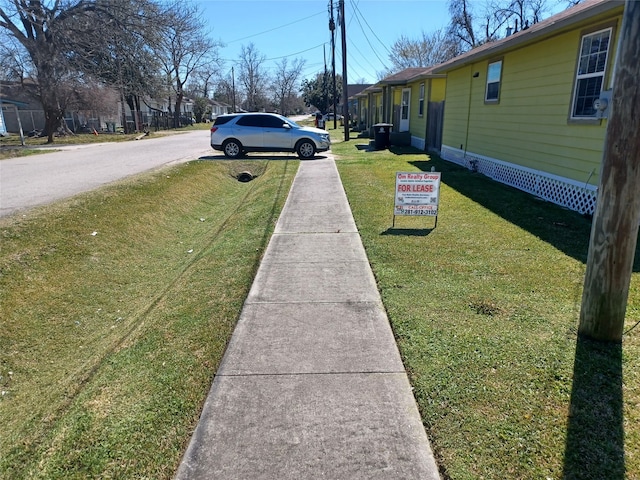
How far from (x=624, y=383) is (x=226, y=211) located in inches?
352

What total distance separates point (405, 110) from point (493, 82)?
10.6 m

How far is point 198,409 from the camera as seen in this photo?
288 centimetres

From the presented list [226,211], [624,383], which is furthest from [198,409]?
[226,211]

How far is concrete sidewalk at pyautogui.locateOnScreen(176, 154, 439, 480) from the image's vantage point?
2.40 m

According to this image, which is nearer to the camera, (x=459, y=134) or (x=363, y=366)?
(x=363, y=366)

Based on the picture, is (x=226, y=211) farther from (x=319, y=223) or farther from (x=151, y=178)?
(x=319, y=223)

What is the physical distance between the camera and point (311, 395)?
297 cm

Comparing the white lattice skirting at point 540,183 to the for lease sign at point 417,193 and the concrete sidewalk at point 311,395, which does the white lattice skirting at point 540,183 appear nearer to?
the for lease sign at point 417,193

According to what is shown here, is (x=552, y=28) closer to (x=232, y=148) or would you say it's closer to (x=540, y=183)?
(x=540, y=183)

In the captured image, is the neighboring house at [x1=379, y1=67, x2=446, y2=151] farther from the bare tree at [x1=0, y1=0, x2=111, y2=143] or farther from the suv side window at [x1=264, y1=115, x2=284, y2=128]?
the bare tree at [x1=0, y1=0, x2=111, y2=143]

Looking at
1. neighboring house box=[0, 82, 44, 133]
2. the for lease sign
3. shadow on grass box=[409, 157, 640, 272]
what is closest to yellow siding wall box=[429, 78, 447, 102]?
shadow on grass box=[409, 157, 640, 272]

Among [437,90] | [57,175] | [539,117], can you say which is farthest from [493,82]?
[57,175]

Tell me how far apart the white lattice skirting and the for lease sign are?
7.53 ft

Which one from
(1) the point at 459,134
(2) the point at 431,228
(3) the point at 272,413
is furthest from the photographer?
(1) the point at 459,134
